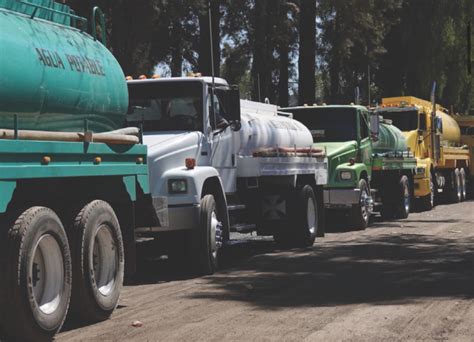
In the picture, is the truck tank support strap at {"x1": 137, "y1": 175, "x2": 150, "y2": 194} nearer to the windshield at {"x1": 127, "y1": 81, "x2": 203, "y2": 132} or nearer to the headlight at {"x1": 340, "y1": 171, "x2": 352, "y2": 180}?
the windshield at {"x1": 127, "y1": 81, "x2": 203, "y2": 132}

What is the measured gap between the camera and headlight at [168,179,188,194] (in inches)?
444

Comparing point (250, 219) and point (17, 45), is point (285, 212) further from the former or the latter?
point (17, 45)

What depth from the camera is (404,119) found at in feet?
86.3

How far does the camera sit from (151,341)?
7457mm

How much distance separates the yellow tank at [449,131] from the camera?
3017 centimetres

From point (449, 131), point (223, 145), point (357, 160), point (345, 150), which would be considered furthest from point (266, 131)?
point (449, 131)

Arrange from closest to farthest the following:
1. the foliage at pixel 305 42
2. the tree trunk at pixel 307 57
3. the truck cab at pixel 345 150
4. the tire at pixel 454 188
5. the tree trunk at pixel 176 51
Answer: the truck cab at pixel 345 150, the foliage at pixel 305 42, the tree trunk at pixel 307 57, the tree trunk at pixel 176 51, the tire at pixel 454 188

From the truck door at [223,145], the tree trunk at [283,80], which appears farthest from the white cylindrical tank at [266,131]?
the tree trunk at [283,80]

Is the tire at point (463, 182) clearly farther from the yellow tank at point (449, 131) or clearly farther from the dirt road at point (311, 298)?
the dirt road at point (311, 298)

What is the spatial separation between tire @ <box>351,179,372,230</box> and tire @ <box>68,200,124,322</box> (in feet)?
35.6

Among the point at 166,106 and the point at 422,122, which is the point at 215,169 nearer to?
the point at 166,106

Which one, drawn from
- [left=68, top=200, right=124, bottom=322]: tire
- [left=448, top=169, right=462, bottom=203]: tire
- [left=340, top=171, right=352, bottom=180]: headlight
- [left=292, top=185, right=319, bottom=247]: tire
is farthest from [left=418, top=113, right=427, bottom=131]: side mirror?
[left=68, top=200, right=124, bottom=322]: tire

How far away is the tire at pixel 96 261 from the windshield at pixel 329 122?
1157 centimetres

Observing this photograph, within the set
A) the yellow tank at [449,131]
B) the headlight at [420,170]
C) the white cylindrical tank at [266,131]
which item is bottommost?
the headlight at [420,170]
